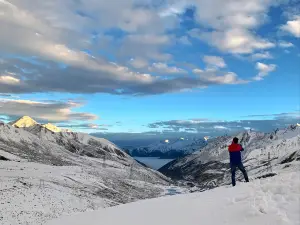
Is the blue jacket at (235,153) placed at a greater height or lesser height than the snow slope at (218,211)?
greater

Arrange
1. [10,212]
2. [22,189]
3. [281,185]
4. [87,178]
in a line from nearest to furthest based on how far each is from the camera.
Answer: [281,185] < [10,212] < [22,189] < [87,178]

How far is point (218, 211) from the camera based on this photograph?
1273 centimetres

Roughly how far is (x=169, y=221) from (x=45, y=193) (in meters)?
72.2

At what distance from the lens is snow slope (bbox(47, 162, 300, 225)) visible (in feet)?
36.2

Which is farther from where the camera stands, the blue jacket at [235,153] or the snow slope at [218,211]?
the blue jacket at [235,153]

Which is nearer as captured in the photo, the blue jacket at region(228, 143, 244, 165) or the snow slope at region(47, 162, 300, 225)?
the snow slope at region(47, 162, 300, 225)

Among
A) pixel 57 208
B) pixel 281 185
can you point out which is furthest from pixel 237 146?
pixel 57 208

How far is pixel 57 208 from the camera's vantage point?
6850cm

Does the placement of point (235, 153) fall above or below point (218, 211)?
above

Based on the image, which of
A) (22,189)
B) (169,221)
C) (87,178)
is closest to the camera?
(169,221)

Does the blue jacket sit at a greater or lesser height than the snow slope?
greater

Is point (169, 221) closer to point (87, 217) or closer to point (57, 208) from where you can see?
point (87, 217)

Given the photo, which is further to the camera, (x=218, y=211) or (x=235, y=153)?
(x=235, y=153)

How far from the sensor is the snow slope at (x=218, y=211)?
1103cm
